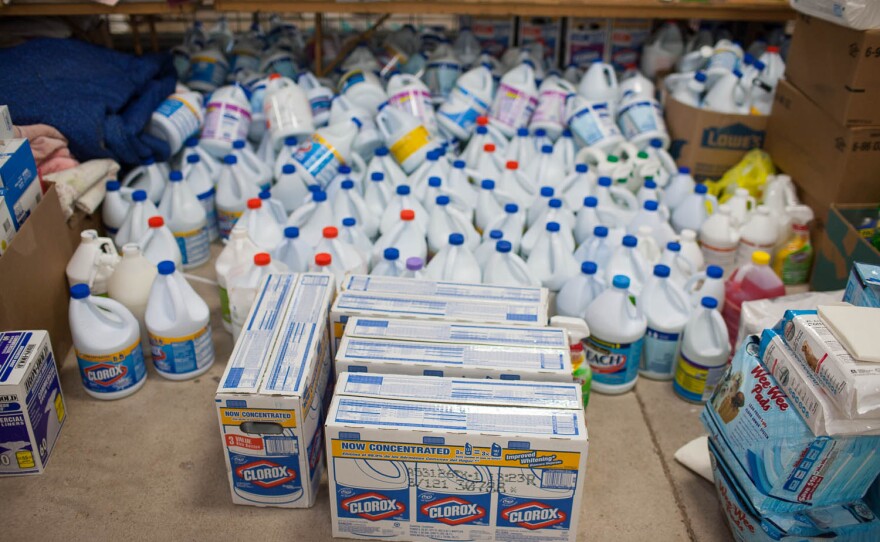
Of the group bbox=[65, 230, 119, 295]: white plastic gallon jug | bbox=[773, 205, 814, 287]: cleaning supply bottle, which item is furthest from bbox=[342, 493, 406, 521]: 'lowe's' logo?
bbox=[773, 205, 814, 287]: cleaning supply bottle

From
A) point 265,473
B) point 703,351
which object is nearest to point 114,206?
point 265,473

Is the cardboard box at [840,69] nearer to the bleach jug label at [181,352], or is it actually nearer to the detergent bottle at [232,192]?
the detergent bottle at [232,192]

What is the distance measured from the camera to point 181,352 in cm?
245

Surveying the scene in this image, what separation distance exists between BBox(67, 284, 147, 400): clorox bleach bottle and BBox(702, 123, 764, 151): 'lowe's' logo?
2.62m

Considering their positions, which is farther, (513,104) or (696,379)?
(513,104)

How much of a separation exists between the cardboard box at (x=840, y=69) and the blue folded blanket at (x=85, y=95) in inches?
109

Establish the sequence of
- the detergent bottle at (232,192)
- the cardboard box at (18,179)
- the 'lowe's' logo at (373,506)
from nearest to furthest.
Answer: the 'lowe's' logo at (373,506)
the cardboard box at (18,179)
the detergent bottle at (232,192)

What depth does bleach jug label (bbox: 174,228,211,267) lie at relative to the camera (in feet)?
10.1

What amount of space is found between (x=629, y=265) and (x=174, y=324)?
1.51 meters

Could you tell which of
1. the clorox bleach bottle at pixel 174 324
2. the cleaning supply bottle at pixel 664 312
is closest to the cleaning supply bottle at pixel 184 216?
the clorox bleach bottle at pixel 174 324

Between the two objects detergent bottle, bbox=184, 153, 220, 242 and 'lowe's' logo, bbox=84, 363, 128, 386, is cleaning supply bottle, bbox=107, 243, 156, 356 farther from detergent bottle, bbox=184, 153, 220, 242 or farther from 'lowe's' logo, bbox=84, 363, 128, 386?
detergent bottle, bbox=184, 153, 220, 242

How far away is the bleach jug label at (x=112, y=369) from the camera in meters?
2.34

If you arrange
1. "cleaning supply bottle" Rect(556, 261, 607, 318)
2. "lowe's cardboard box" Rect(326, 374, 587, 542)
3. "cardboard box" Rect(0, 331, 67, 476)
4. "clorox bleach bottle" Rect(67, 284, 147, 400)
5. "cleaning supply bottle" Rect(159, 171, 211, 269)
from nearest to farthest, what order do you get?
"lowe's cardboard box" Rect(326, 374, 587, 542), "cardboard box" Rect(0, 331, 67, 476), "clorox bleach bottle" Rect(67, 284, 147, 400), "cleaning supply bottle" Rect(556, 261, 607, 318), "cleaning supply bottle" Rect(159, 171, 211, 269)

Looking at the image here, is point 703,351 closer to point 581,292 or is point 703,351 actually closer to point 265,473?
point 581,292
